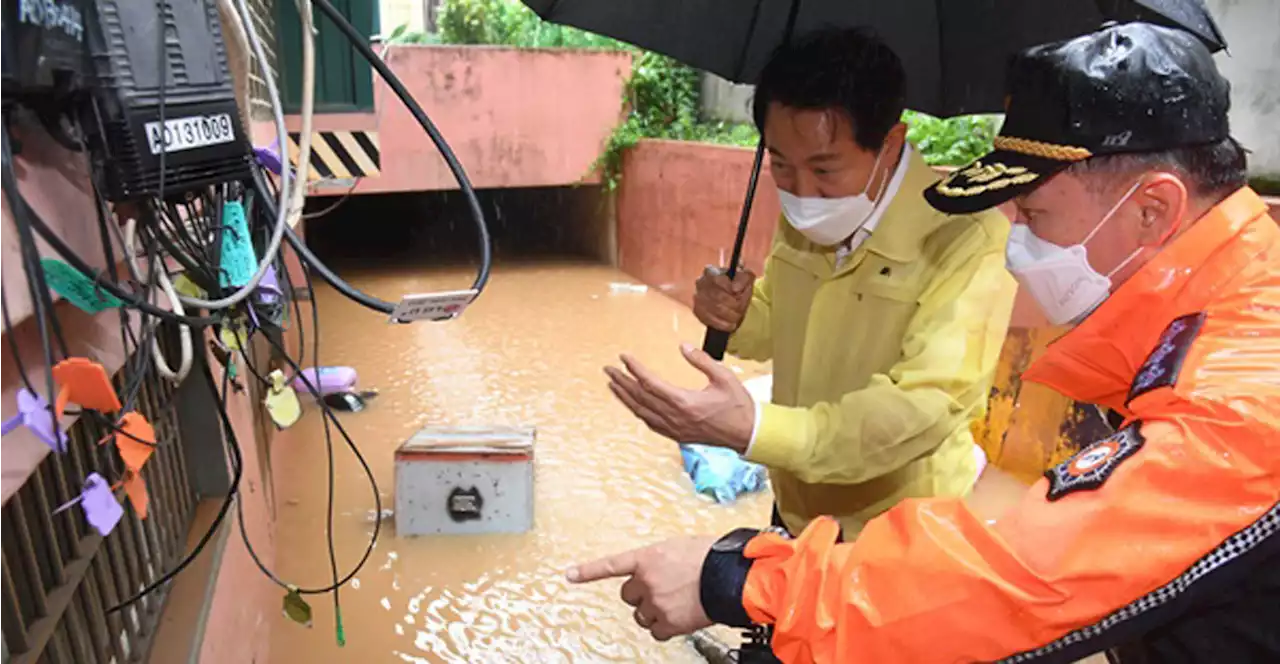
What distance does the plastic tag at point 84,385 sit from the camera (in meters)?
0.87

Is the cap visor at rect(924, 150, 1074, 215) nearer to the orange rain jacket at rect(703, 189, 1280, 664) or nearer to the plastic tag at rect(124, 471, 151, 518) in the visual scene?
the orange rain jacket at rect(703, 189, 1280, 664)

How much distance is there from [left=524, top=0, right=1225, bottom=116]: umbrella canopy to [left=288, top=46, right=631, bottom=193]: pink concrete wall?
633 cm

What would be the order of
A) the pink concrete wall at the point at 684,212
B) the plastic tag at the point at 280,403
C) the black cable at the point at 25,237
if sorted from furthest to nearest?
the pink concrete wall at the point at 684,212 < the plastic tag at the point at 280,403 < the black cable at the point at 25,237

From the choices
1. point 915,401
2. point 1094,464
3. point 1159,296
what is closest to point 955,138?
point 915,401

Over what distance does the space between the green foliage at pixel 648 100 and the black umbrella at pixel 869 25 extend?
2551mm

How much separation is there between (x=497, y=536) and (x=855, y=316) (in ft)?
8.04

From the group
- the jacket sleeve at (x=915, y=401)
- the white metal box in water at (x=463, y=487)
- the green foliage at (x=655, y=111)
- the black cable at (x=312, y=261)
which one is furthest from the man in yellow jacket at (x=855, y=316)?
the green foliage at (x=655, y=111)

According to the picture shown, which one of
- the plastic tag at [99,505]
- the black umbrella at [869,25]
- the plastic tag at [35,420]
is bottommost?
the plastic tag at [99,505]

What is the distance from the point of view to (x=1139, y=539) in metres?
0.82

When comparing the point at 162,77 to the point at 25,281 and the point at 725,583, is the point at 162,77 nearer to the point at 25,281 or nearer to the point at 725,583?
the point at 25,281

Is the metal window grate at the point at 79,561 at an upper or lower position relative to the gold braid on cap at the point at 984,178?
lower

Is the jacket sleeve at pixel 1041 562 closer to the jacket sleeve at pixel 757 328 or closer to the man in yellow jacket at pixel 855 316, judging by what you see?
the man in yellow jacket at pixel 855 316

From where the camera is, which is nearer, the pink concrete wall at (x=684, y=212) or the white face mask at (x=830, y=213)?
the white face mask at (x=830, y=213)

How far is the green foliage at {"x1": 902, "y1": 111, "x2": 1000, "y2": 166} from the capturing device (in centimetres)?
455
